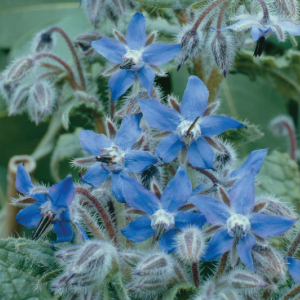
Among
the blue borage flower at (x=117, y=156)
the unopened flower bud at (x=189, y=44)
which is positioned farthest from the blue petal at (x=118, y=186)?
the unopened flower bud at (x=189, y=44)

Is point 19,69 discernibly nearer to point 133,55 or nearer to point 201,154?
point 133,55

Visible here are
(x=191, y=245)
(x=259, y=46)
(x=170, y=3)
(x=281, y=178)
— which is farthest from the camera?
(x=281, y=178)

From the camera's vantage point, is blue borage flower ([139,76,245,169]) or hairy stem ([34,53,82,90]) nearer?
blue borage flower ([139,76,245,169])

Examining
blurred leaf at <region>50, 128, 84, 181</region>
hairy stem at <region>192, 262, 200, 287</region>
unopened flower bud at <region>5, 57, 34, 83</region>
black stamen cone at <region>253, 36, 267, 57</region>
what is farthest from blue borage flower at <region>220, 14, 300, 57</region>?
blurred leaf at <region>50, 128, 84, 181</region>

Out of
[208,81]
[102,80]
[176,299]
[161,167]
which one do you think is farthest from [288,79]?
[176,299]

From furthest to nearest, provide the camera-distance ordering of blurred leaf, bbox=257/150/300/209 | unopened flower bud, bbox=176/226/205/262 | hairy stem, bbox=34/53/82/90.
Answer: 1. blurred leaf, bbox=257/150/300/209
2. hairy stem, bbox=34/53/82/90
3. unopened flower bud, bbox=176/226/205/262

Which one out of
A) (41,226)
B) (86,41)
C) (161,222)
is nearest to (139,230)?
(161,222)

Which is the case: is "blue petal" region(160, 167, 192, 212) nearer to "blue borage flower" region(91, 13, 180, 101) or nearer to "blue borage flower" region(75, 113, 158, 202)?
"blue borage flower" region(75, 113, 158, 202)

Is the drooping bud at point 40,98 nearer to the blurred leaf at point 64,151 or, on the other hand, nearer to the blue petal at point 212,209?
the blurred leaf at point 64,151
